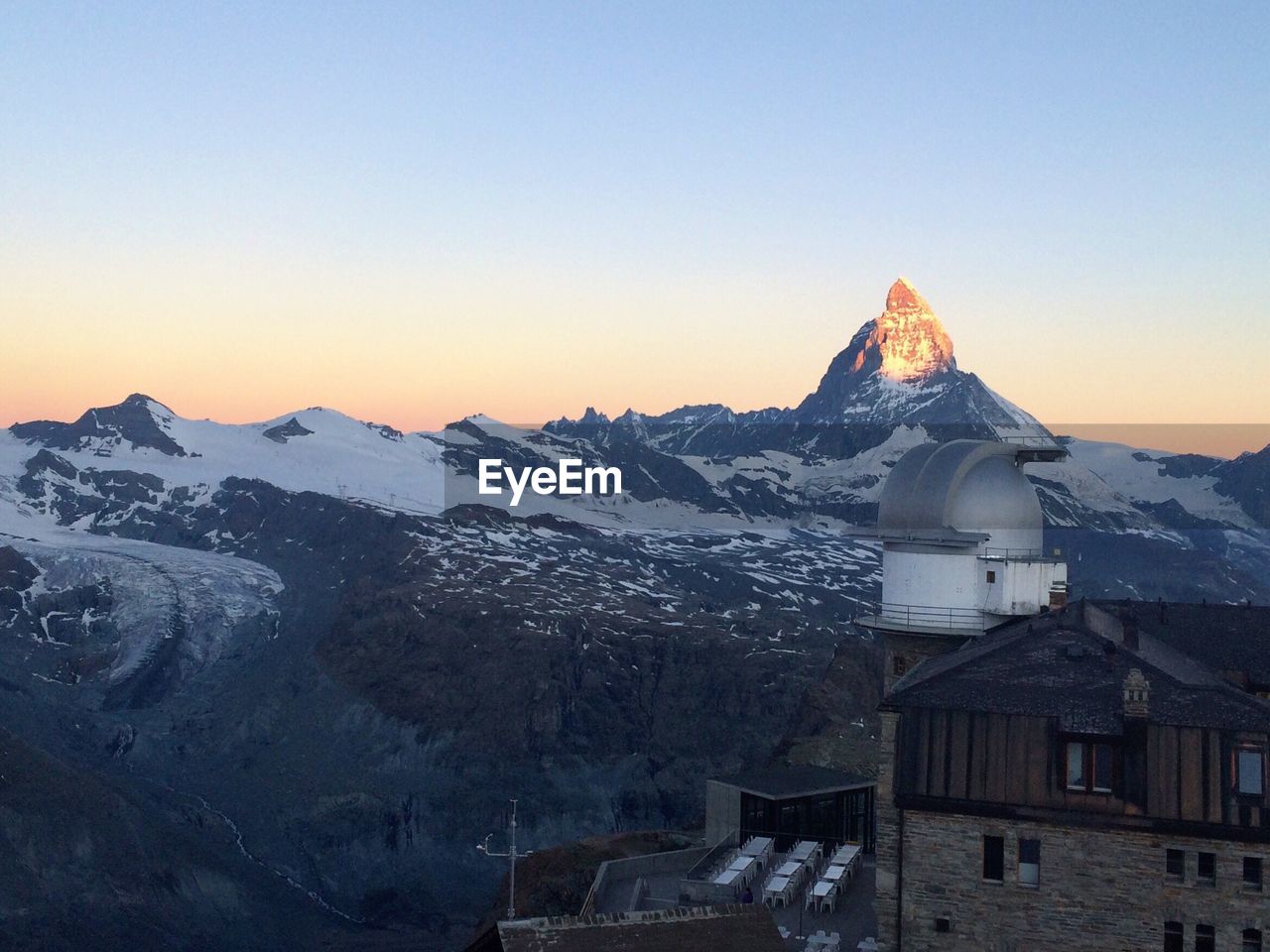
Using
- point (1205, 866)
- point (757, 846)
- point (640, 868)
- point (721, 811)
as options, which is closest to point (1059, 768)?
point (1205, 866)

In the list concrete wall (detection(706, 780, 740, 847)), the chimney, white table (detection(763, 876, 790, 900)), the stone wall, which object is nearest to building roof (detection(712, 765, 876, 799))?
concrete wall (detection(706, 780, 740, 847))

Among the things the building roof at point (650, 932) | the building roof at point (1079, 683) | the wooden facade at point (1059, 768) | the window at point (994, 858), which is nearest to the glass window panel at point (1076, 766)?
the wooden facade at point (1059, 768)

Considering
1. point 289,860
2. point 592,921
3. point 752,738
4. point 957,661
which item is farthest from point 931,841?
point 752,738

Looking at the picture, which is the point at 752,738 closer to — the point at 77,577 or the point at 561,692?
the point at 561,692

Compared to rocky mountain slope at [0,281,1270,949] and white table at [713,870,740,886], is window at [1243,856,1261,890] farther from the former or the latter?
rocky mountain slope at [0,281,1270,949]

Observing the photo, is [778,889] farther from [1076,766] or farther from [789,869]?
[1076,766]

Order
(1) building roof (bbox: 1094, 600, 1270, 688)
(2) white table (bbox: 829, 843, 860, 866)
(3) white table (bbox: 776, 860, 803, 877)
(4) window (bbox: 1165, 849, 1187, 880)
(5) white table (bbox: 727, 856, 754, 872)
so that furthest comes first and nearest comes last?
(2) white table (bbox: 829, 843, 860, 866), (5) white table (bbox: 727, 856, 754, 872), (3) white table (bbox: 776, 860, 803, 877), (1) building roof (bbox: 1094, 600, 1270, 688), (4) window (bbox: 1165, 849, 1187, 880)
